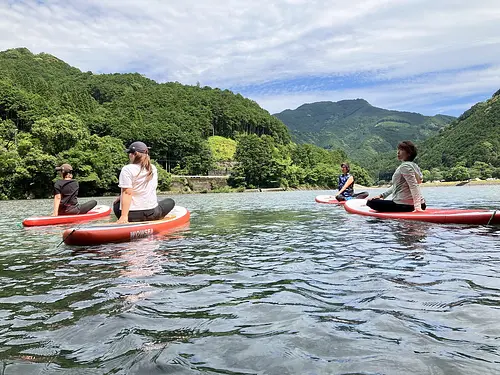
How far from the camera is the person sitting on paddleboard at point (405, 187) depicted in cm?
1030

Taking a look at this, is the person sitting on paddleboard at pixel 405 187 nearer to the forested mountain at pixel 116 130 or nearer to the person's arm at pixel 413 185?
the person's arm at pixel 413 185

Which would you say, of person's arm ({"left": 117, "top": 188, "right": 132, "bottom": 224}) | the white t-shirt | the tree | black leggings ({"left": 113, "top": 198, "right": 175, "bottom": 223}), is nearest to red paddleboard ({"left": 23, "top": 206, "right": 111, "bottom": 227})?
black leggings ({"left": 113, "top": 198, "right": 175, "bottom": 223})

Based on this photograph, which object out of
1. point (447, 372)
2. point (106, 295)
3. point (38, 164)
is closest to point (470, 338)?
point (447, 372)

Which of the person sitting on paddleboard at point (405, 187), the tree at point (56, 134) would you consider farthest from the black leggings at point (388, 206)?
the tree at point (56, 134)

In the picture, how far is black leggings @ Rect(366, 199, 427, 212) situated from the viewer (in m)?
11.2

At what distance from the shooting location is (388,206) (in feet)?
37.5

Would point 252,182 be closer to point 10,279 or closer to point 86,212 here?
point 86,212

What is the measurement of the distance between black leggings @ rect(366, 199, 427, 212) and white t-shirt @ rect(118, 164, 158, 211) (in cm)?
657

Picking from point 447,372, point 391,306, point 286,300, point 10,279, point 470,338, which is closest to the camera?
point 447,372

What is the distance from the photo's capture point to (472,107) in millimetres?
190375

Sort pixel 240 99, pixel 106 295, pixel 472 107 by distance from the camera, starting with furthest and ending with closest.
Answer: pixel 472 107, pixel 240 99, pixel 106 295

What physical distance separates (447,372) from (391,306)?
1.28 m

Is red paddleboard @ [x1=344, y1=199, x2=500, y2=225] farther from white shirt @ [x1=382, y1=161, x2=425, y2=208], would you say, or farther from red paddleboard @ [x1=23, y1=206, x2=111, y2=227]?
red paddleboard @ [x1=23, y1=206, x2=111, y2=227]

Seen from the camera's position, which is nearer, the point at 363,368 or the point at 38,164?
the point at 363,368
